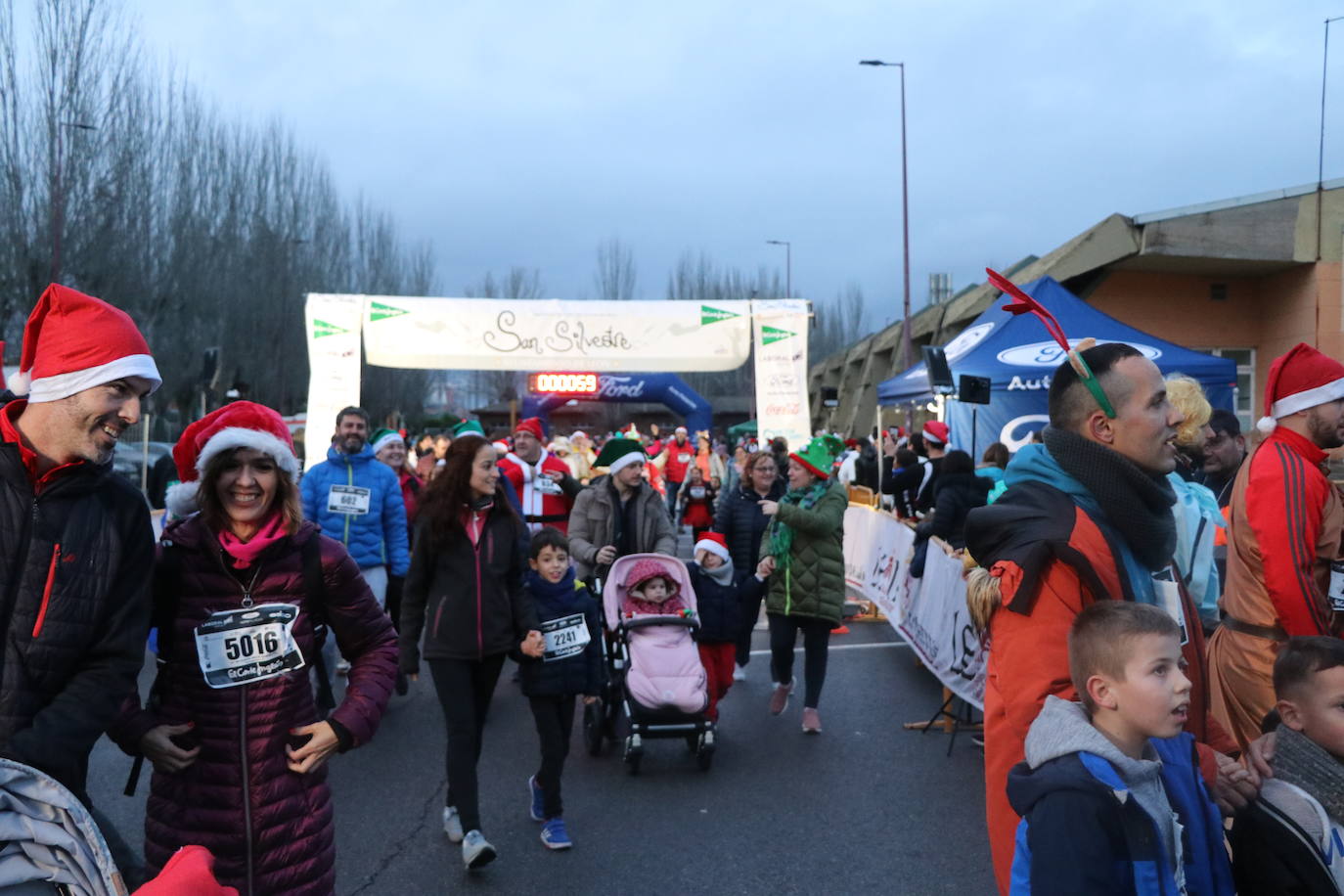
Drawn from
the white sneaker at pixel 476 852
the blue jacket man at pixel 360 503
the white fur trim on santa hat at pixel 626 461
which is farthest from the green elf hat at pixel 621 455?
the white sneaker at pixel 476 852

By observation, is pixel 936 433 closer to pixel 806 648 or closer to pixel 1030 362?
pixel 1030 362

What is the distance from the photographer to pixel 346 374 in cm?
1459

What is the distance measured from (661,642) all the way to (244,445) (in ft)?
12.7

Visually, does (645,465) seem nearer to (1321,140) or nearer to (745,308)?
(745,308)

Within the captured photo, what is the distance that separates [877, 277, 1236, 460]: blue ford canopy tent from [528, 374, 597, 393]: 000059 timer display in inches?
509

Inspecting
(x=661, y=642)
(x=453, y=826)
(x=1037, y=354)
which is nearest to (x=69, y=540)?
(x=453, y=826)

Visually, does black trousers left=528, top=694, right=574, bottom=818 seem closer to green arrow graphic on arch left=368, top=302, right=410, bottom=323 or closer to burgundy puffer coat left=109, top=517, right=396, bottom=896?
burgundy puffer coat left=109, top=517, right=396, bottom=896

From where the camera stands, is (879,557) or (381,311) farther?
(381,311)

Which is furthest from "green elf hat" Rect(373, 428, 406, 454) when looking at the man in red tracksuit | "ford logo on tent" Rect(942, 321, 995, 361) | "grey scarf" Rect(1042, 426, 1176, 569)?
the man in red tracksuit

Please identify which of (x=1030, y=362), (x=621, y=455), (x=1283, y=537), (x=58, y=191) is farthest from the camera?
(x=58, y=191)

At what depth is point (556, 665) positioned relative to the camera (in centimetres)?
533

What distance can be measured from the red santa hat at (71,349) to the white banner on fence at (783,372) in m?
12.6

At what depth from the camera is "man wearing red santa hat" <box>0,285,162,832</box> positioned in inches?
93.5

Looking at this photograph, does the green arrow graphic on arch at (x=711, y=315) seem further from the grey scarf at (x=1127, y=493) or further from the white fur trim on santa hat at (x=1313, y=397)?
the grey scarf at (x=1127, y=493)
